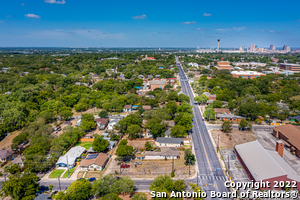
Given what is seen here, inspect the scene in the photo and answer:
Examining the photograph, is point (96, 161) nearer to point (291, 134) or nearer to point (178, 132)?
point (178, 132)

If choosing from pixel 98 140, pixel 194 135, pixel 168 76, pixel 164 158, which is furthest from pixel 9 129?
pixel 168 76

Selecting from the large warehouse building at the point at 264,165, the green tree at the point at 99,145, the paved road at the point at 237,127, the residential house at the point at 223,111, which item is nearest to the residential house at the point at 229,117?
the paved road at the point at 237,127

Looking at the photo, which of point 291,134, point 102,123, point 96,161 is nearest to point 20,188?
point 96,161

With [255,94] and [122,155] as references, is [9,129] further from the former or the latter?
[255,94]

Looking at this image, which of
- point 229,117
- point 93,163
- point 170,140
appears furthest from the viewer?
point 229,117

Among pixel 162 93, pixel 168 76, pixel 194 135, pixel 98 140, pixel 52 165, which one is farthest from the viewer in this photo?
pixel 168 76

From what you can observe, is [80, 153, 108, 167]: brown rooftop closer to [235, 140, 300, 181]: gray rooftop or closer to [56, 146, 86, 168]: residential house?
[56, 146, 86, 168]: residential house

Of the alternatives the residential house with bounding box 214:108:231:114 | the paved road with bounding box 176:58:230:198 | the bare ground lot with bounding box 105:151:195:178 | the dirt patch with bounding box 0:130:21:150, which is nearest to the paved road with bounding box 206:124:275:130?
the paved road with bounding box 176:58:230:198

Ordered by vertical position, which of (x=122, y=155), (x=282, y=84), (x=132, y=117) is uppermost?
(x=282, y=84)
